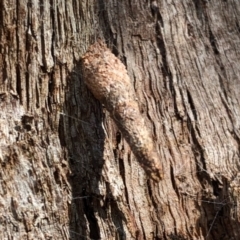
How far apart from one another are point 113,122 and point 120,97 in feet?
0.38

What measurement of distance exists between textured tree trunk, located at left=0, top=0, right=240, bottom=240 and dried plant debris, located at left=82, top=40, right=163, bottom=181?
48mm

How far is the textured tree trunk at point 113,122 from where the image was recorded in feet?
6.01

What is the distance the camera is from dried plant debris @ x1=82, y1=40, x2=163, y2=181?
170 centimetres

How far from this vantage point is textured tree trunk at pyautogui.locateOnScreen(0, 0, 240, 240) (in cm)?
183

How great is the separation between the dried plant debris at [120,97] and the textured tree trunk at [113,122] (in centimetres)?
5

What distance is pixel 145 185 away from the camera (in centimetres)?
184

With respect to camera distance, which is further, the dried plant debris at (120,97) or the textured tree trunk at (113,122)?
the textured tree trunk at (113,122)

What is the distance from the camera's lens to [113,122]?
1.87 meters

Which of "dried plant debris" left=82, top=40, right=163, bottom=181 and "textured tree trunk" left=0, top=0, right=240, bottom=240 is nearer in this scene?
"dried plant debris" left=82, top=40, right=163, bottom=181

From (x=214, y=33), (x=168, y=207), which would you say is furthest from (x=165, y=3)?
(x=168, y=207)

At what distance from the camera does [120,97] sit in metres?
1.78

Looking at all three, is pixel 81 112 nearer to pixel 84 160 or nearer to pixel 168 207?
pixel 84 160

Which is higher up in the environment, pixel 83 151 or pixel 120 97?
pixel 120 97

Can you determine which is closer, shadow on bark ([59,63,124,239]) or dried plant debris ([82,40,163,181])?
dried plant debris ([82,40,163,181])
